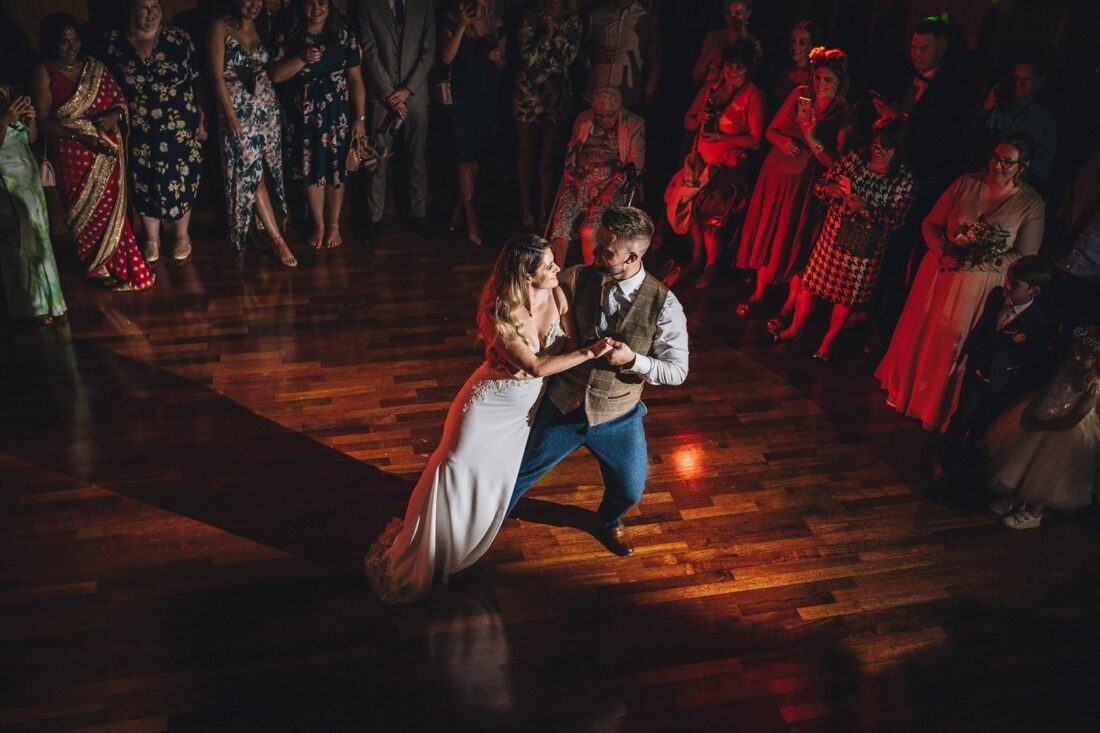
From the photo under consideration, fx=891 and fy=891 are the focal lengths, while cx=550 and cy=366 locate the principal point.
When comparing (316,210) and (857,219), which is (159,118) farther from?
(857,219)

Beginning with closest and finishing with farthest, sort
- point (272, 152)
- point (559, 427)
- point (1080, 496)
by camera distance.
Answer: point (559, 427)
point (1080, 496)
point (272, 152)

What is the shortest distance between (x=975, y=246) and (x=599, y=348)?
223 cm

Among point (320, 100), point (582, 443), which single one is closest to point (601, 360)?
point (582, 443)

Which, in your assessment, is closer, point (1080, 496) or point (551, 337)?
point (551, 337)

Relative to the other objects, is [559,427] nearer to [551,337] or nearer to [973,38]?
[551,337]

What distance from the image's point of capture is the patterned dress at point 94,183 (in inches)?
199

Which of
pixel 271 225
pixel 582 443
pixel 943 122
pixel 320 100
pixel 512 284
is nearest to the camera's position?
pixel 512 284

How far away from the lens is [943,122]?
4.94 m

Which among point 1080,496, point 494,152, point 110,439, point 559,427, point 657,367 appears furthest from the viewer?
point 494,152

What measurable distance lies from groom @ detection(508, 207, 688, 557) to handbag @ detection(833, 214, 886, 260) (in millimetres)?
2002

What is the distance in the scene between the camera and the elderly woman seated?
17.5 feet

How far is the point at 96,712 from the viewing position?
117 inches

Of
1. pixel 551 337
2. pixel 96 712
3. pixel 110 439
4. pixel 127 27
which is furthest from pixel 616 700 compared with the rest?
pixel 127 27

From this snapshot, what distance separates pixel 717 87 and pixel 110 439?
3961mm
